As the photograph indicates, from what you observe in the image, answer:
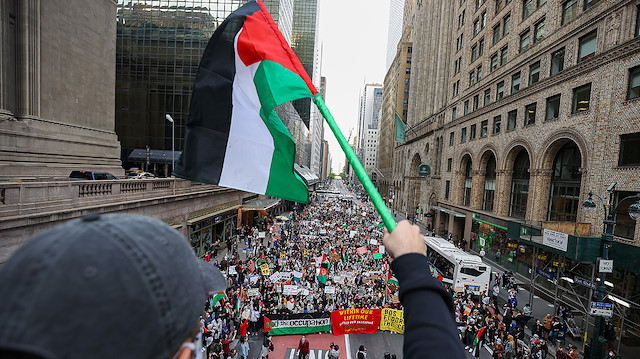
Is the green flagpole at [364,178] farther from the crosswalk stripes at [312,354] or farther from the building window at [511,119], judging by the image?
the building window at [511,119]

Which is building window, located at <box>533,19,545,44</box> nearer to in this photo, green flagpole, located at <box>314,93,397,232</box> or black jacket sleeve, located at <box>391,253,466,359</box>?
green flagpole, located at <box>314,93,397,232</box>

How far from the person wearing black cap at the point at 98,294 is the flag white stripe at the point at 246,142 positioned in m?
4.11

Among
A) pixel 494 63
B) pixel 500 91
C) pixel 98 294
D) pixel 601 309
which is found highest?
pixel 494 63

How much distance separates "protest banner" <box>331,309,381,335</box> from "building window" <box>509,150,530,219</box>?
19.6m

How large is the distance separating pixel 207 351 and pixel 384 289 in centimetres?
1146

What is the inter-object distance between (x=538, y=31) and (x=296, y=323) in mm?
30533

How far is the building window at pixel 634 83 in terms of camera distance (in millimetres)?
17595

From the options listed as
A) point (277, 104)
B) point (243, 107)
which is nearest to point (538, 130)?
point (277, 104)

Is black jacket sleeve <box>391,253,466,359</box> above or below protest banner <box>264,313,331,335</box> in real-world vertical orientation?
above

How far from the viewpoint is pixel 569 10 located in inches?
932

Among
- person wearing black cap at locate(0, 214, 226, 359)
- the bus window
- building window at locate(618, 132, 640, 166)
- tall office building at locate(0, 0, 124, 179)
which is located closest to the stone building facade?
building window at locate(618, 132, 640, 166)

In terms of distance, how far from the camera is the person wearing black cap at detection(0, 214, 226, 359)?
0.89m

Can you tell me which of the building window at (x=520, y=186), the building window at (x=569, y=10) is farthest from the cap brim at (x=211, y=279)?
the building window at (x=520, y=186)

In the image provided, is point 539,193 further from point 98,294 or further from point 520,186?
point 98,294
